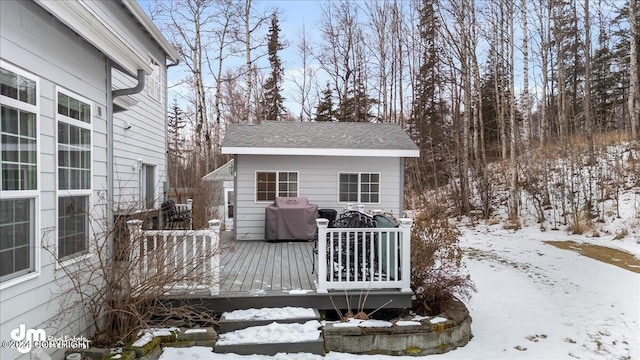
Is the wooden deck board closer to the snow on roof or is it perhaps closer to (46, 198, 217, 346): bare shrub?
(46, 198, 217, 346): bare shrub

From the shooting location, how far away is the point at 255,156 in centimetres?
886

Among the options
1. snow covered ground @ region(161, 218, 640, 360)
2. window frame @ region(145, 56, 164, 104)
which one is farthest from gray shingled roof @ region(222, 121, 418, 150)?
snow covered ground @ region(161, 218, 640, 360)

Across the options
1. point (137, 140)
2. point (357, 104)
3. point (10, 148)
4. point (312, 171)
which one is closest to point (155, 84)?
point (137, 140)

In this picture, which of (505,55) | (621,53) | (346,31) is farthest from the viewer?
(346,31)

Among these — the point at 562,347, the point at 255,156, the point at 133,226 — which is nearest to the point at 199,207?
the point at 255,156

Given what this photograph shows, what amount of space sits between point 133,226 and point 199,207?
5.85 meters

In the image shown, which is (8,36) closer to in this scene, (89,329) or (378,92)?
(89,329)

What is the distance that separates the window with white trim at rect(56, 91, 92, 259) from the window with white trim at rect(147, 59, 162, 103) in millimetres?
6344

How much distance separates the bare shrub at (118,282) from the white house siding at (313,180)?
474 cm

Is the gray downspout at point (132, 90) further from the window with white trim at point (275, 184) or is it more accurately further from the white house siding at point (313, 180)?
the window with white trim at point (275, 184)

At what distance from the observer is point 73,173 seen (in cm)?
338

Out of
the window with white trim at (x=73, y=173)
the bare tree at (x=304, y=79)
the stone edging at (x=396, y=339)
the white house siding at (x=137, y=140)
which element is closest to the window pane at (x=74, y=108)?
the window with white trim at (x=73, y=173)

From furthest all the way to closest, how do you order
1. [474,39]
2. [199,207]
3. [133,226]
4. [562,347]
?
[474,39]
[199,207]
[562,347]
[133,226]

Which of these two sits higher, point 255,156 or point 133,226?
point 255,156
